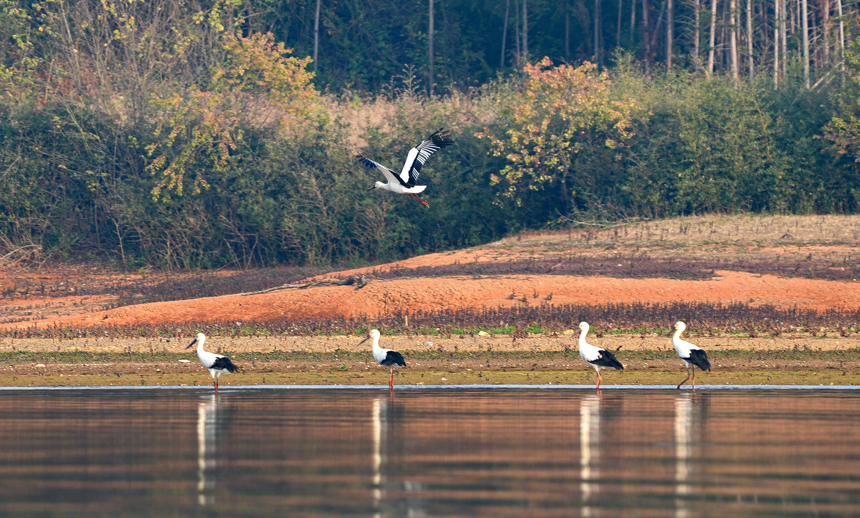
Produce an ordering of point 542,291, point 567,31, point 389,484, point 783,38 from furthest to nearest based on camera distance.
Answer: point 567,31 < point 783,38 < point 542,291 < point 389,484

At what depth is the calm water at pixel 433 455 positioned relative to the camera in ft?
27.8

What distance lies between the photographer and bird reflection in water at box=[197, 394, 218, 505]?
29.2 feet

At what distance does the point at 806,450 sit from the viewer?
10.9 metres

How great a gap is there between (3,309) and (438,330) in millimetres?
13263

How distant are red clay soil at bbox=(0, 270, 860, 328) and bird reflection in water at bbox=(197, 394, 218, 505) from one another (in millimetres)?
10521

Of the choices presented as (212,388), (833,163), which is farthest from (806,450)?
(833,163)

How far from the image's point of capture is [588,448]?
11039 millimetres

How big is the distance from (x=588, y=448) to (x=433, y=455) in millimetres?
1405

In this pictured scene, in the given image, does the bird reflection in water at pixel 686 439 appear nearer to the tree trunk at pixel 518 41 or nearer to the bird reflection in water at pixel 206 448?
the bird reflection in water at pixel 206 448

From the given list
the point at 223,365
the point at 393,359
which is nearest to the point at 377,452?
the point at 223,365

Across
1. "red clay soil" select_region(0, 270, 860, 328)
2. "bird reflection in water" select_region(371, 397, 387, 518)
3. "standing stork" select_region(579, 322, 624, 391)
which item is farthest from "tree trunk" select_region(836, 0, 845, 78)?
"bird reflection in water" select_region(371, 397, 387, 518)

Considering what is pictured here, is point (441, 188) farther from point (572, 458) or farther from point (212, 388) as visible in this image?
point (572, 458)

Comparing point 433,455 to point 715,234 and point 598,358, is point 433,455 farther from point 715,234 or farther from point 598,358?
point 715,234

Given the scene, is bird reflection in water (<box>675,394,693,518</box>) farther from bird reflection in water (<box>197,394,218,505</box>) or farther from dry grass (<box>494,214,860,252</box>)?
dry grass (<box>494,214,860,252</box>)
